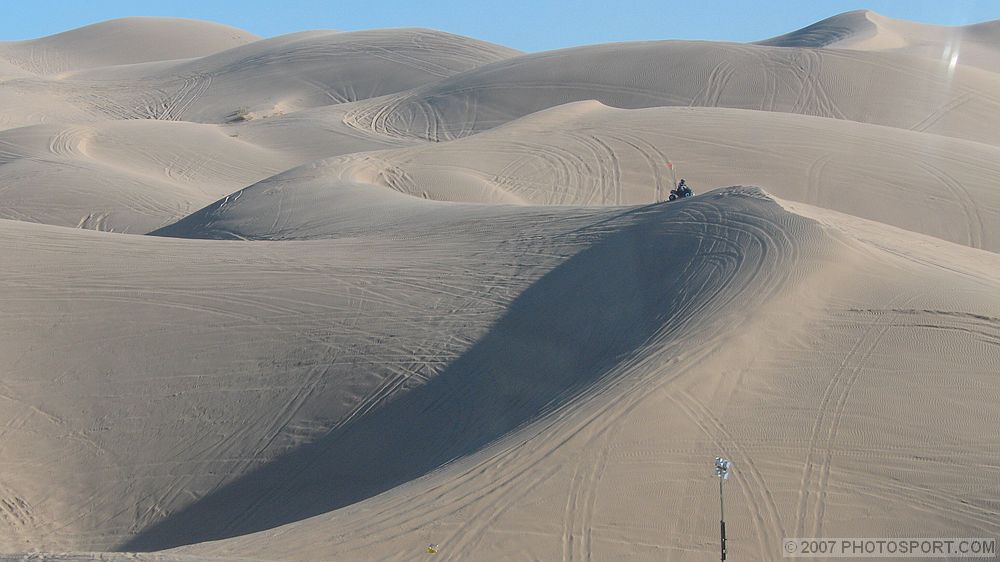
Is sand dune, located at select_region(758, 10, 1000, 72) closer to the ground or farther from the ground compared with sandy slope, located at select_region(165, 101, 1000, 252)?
farther from the ground

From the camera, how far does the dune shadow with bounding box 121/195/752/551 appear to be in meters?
12.3

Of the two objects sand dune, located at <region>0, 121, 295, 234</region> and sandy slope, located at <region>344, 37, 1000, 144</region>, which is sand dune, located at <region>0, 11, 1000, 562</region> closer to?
sand dune, located at <region>0, 121, 295, 234</region>

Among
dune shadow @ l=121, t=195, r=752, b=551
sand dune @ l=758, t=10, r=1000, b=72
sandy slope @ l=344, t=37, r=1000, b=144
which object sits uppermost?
sand dune @ l=758, t=10, r=1000, b=72

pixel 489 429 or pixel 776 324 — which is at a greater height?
pixel 776 324

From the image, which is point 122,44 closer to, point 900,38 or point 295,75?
point 295,75

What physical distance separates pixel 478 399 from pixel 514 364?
0.69 m

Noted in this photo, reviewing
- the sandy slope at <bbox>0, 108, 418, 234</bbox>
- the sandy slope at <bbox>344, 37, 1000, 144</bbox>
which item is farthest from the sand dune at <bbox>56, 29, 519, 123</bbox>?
the sandy slope at <bbox>344, 37, 1000, 144</bbox>

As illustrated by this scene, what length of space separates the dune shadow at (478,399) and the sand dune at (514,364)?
4cm

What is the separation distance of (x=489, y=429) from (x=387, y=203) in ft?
29.8

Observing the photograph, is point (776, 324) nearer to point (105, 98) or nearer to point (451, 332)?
point (451, 332)

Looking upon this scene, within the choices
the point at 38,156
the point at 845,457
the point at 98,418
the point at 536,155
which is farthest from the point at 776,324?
the point at 38,156

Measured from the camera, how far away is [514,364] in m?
13.4

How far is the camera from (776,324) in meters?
12.3

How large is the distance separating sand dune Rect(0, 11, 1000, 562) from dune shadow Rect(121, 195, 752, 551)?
43mm
